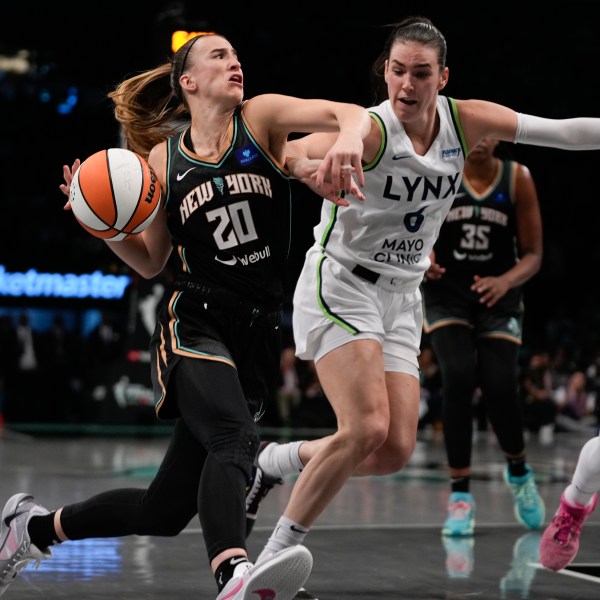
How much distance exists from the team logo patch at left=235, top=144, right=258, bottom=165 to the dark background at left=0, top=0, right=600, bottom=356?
34.2 feet

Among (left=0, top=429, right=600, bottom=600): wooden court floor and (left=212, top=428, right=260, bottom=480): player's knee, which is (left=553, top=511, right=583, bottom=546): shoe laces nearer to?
(left=0, top=429, right=600, bottom=600): wooden court floor

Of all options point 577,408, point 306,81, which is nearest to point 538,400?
point 577,408

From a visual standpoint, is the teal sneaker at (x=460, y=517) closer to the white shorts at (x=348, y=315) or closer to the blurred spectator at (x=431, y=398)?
the white shorts at (x=348, y=315)

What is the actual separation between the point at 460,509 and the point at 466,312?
3.23 feet

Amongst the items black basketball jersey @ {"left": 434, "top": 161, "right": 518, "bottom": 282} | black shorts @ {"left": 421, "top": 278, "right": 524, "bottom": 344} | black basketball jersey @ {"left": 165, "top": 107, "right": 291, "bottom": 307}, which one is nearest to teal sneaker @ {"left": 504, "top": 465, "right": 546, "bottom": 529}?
black shorts @ {"left": 421, "top": 278, "right": 524, "bottom": 344}

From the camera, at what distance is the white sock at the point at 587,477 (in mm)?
4090

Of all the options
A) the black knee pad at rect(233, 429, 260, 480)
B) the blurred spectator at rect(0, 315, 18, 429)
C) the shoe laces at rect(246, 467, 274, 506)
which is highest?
the black knee pad at rect(233, 429, 260, 480)

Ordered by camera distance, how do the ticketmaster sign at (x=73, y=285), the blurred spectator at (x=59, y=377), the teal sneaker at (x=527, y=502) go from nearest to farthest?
the teal sneaker at (x=527, y=502) → the blurred spectator at (x=59, y=377) → the ticketmaster sign at (x=73, y=285)

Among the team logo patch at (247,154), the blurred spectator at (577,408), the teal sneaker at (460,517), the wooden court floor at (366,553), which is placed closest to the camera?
the team logo patch at (247,154)

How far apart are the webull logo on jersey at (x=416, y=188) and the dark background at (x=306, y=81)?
992 centimetres

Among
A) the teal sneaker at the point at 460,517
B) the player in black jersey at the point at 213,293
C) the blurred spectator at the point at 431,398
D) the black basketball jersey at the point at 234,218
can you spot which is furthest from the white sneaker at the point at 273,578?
the blurred spectator at the point at 431,398

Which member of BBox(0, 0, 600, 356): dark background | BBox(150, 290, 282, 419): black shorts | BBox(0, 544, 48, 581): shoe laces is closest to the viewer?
BBox(150, 290, 282, 419): black shorts

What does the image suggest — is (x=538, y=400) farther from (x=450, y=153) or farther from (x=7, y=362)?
(x=450, y=153)

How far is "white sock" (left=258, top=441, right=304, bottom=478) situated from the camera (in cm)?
433
